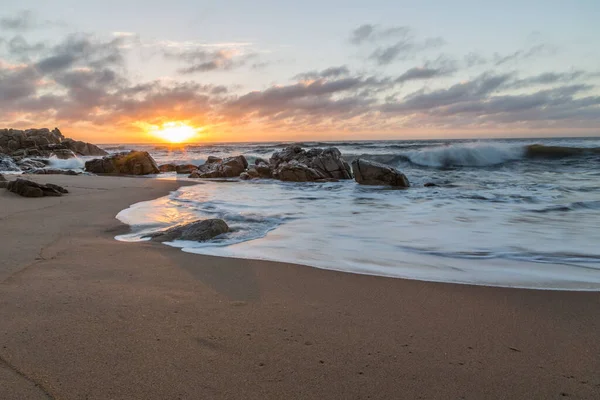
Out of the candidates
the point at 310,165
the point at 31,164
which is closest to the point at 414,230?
the point at 310,165

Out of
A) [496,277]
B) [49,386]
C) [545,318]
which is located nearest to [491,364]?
[545,318]

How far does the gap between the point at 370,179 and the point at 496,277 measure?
8.39m

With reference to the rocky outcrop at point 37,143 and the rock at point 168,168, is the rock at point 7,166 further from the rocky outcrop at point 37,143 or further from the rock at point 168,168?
the rocky outcrop at point 37,143

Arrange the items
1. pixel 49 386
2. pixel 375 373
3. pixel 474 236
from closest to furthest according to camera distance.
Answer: pixel 49 386 < pixel 375 373 < pixel 474 236

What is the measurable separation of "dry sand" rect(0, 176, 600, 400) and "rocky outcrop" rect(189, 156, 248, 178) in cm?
1087

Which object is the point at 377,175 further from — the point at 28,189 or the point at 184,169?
the point at 184,169

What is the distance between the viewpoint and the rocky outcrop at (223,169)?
13916mm

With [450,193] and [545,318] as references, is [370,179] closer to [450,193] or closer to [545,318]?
[450,193]

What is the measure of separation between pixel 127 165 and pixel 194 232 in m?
12.8

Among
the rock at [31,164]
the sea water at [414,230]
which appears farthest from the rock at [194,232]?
the rock at [31,164]

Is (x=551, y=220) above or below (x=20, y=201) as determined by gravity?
below

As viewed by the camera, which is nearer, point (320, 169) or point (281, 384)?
point (281, 384)

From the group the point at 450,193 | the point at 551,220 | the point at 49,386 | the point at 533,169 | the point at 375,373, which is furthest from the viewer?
the point at 533,169

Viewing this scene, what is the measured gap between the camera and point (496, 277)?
9.89ft
